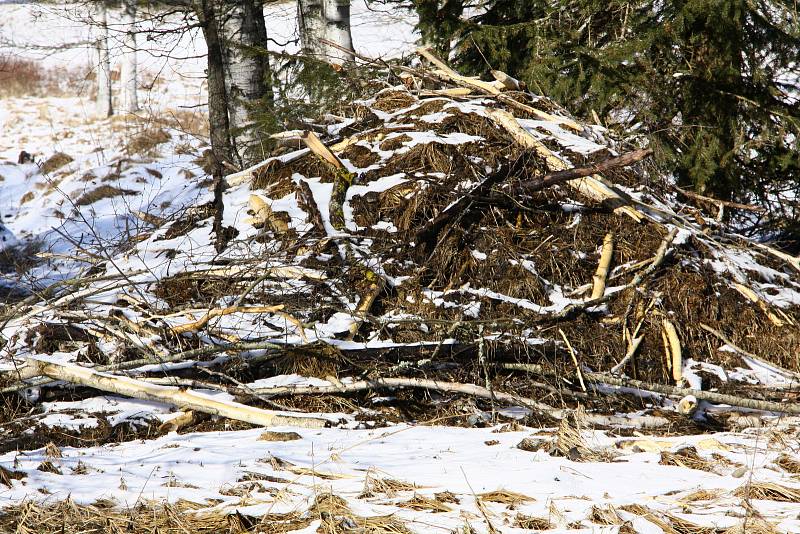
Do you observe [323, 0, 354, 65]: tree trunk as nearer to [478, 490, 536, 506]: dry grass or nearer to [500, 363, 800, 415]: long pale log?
[500, 363, 800, 415]: long pale log

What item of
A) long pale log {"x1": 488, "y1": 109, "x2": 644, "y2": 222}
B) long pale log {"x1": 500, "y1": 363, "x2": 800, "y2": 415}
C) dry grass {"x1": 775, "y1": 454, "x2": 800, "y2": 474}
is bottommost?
long pale log {"x1": 500, "y1": 363, "x2": 800, "y2": 415}

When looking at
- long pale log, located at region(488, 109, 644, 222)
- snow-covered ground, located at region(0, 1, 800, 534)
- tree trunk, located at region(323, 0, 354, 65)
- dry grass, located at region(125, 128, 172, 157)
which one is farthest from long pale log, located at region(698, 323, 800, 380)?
dry grass, located at region(125, 128, 172, 157)

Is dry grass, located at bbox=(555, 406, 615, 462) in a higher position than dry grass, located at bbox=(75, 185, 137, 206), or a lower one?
lower

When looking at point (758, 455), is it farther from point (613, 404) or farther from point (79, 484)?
point (79, 484)

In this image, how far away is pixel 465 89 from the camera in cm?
629

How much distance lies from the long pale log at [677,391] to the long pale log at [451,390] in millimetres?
199

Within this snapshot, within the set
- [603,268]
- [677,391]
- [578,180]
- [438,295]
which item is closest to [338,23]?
[578,180]

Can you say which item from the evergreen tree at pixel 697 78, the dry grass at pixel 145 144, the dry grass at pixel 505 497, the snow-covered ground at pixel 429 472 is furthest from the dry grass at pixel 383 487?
the dry grass at pixel 145 144

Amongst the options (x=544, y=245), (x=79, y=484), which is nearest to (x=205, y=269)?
(x=79, y=484)

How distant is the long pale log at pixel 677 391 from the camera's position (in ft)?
12.6

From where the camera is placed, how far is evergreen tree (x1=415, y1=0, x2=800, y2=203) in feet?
18.8

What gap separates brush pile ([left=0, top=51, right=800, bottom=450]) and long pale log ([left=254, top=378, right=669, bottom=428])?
A: 0.01m

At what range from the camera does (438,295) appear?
4.66 metres

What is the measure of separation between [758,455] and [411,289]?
7.71ft
